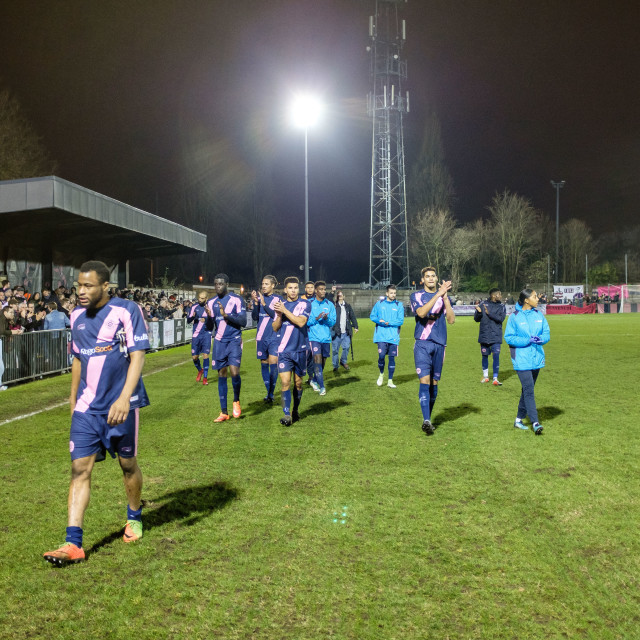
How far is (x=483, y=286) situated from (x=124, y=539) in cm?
6808

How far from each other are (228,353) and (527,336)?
14.2 ft

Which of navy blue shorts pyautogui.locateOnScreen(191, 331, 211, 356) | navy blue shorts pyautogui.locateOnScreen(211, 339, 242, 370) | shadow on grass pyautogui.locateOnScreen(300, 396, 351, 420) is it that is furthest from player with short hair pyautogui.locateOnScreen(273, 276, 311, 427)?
navy blue shorts pyautogui.locateOnScreen(191, 331, 211, 356)

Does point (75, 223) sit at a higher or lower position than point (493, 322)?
higher

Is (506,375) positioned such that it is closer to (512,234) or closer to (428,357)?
(428,357)

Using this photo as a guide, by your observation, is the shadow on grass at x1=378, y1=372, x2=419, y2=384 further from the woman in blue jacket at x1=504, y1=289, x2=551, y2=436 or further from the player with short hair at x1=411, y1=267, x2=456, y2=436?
the woman in blue jacket at x1=504, y1=289, x2=551, y2=436

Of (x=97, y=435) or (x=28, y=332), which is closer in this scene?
(x=97, y=435)

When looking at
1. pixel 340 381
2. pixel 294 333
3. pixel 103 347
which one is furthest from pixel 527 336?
pixel 340 381

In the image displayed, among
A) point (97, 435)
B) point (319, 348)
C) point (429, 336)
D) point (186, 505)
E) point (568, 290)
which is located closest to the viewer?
point (97, 435)

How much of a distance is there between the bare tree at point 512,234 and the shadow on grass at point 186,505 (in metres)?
68.9

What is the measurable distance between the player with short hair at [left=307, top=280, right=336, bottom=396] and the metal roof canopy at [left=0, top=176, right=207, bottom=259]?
10850 mm

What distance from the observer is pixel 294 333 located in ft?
26.5

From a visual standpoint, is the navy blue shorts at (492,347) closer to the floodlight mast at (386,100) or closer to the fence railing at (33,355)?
the fence railing at (33,355)

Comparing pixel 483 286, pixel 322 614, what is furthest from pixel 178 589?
pixel 483 286

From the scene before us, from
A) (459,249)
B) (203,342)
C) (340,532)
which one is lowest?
(340,532)
